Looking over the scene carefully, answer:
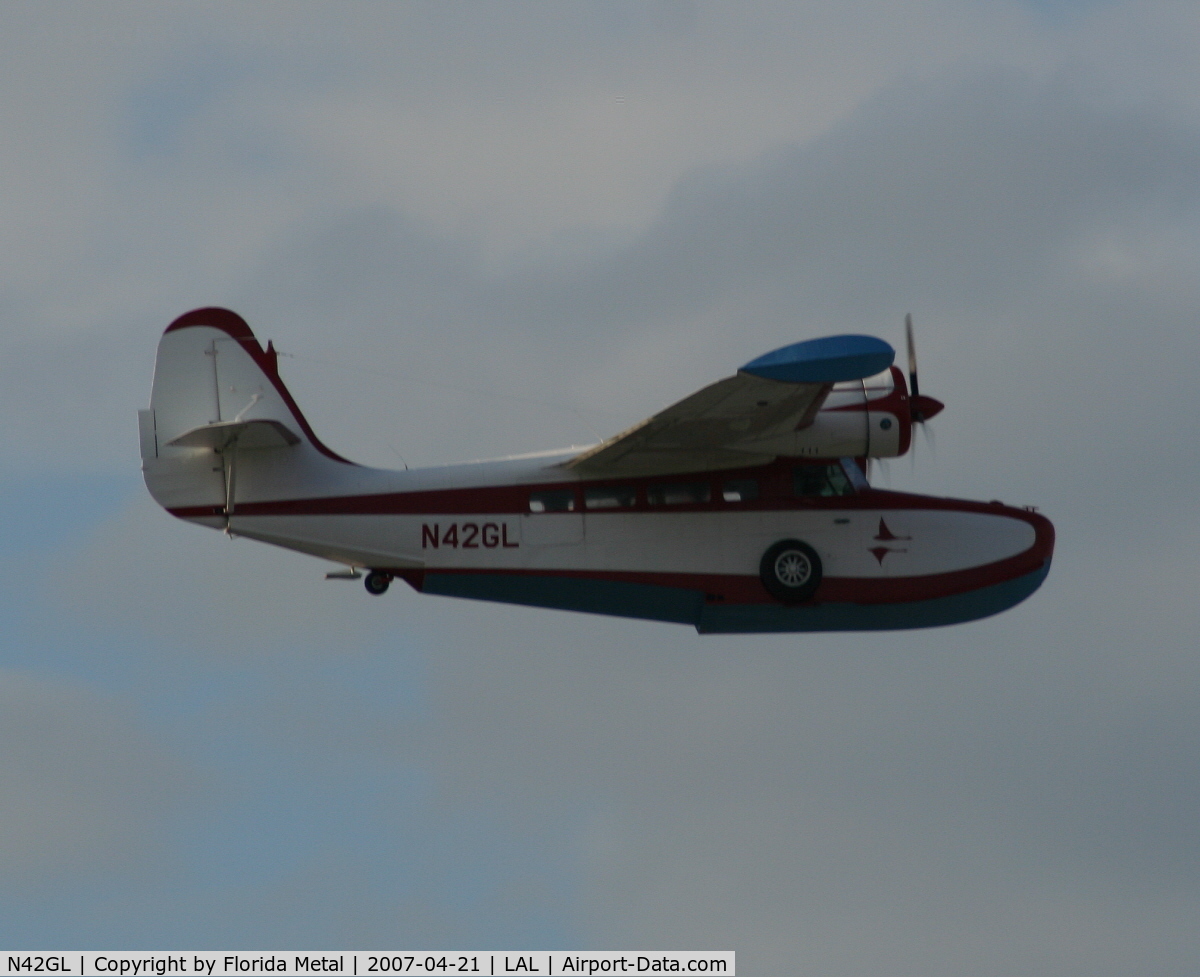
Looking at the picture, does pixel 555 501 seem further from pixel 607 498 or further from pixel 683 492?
pixel 683 492

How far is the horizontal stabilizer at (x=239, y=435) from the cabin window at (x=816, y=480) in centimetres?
706

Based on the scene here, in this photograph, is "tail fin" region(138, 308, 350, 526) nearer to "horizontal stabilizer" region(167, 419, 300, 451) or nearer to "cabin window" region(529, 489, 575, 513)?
"horizontal stabilizer" region(167, 419, 300, 451)

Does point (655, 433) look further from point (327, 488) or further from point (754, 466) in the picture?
point (327, 488)

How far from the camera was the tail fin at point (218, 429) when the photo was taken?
100.0 ft

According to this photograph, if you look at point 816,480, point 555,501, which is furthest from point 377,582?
point 816,480

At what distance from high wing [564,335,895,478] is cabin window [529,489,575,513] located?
383 millimetres

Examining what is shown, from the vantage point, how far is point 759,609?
30922 mm

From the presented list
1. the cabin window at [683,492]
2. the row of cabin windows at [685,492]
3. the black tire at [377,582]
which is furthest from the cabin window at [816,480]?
the black tire at [377,582]

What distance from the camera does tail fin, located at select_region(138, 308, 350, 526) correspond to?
30.5 m

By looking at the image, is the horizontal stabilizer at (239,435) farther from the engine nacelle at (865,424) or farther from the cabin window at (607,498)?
the engine nacelle at (865,424)

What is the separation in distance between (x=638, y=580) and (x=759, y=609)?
5.81 feet

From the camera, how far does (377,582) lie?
101 feet

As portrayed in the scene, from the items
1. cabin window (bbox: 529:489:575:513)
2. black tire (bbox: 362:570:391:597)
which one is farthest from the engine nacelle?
black tire (bbox: 362:570:391:597)

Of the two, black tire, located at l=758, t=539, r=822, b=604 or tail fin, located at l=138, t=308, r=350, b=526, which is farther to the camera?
black tire, located at l=758, t=539, r=822, b=604
